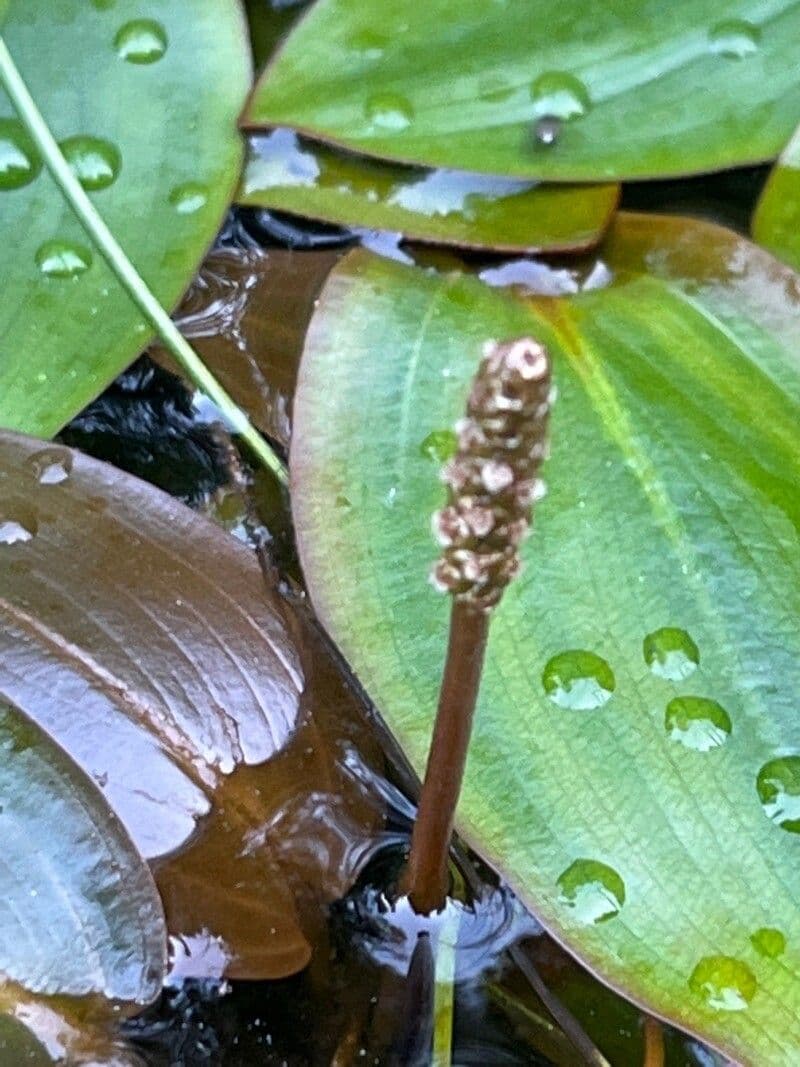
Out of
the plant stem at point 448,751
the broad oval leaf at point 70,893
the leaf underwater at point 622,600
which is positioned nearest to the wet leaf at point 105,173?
the leaf underwater at point 622,600

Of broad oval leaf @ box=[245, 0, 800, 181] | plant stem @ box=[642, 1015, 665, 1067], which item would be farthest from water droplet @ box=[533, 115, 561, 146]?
plant stem @ box=[642, 1015, 665, 1067]

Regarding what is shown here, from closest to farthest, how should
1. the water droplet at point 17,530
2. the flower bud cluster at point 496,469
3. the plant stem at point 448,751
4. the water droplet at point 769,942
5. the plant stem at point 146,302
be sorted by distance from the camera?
the flower bud cluster at point 496,469
the plant stem at point 448,751
the water droplet at point 769,942
the water droplet at point 17,530
the plant stem at point 146,302

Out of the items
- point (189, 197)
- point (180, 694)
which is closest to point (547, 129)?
point (189, 197)

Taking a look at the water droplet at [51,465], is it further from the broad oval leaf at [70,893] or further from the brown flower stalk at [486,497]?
the brown flower stalk at [486,497]

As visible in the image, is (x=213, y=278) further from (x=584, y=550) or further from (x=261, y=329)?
(x=584, y=550)

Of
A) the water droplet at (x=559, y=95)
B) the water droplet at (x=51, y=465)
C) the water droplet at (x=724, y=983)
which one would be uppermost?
the water droplet at (x=559, y=95)

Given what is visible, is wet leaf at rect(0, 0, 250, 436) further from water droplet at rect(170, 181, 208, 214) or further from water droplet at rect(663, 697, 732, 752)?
water droplet at rect(663, 697, 732, 752)

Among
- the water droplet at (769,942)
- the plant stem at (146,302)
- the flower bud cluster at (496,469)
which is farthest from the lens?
the plant stem at (146,302)
